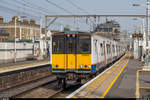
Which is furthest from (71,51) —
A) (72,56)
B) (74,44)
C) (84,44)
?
(84,44)

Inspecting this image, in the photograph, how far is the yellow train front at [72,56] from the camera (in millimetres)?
12734

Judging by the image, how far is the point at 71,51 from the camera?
12914mm

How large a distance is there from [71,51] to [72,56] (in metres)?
0.28

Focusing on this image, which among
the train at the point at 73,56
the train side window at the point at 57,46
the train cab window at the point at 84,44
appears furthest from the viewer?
the train side window at the point at 57,46

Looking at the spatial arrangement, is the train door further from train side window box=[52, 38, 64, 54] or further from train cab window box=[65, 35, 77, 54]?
train side window box=[52, 38, 64, 54]

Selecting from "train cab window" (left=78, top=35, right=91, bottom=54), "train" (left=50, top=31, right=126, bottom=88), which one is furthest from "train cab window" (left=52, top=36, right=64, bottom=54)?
"train cab window" (left=78, top=35, right=91, bottom=54)

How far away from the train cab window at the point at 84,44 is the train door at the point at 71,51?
27 cm

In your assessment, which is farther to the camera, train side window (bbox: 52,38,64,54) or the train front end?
train side window (bbox: 52,38,64,54)

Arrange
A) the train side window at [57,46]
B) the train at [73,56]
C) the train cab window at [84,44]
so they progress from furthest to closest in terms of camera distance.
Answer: the train side window at [57,46] → the train cab window at [84,44] → the train at [73,56]

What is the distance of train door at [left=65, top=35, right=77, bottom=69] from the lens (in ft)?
42.0

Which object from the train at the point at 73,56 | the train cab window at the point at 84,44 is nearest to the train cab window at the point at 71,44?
the train at the point at 73,56

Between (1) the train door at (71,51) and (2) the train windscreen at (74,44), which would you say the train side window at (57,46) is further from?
(1) the train door at (71,51)

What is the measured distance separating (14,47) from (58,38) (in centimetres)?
2087

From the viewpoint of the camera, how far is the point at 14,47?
32656 millimetres
